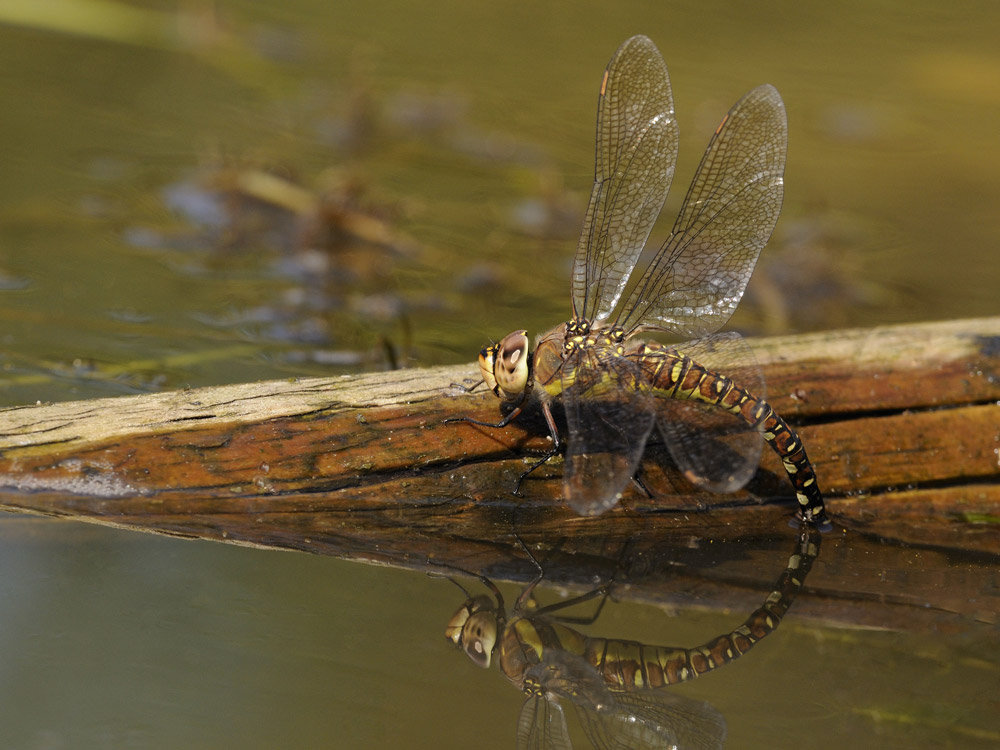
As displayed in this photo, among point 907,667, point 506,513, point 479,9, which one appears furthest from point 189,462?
point 479,9

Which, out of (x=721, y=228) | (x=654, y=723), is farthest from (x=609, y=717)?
(x=721, y=228)

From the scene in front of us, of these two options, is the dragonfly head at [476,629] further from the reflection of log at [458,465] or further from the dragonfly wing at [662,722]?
the dragonfly wing at [662,722]

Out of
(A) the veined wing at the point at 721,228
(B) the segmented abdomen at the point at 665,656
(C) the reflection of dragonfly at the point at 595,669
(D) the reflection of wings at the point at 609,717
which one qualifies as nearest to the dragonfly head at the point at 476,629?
(C) the reflection of dragonfly at the point at 595,669

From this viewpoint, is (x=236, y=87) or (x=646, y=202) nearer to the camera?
(x=646, y=202)

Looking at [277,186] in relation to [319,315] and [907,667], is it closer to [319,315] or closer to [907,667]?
[319,315]

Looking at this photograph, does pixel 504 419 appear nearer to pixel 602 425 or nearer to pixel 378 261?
pixel 602 425

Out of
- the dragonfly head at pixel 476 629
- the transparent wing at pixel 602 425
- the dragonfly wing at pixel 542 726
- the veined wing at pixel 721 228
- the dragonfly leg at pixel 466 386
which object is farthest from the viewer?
the veined wing at pixel 721 228
